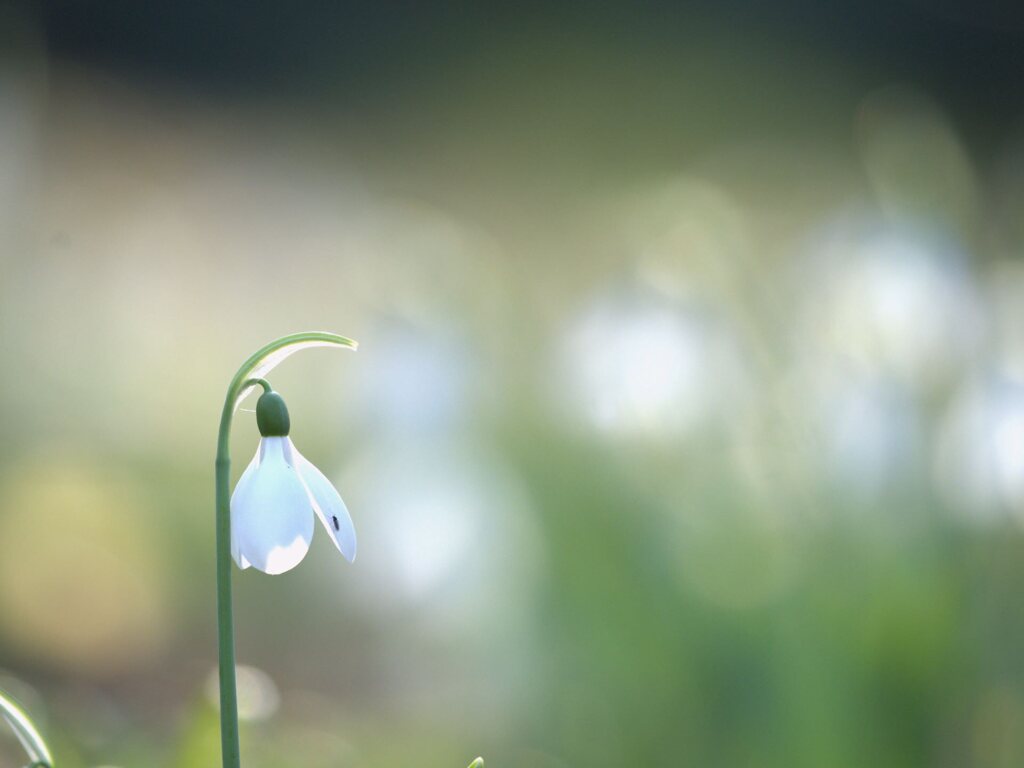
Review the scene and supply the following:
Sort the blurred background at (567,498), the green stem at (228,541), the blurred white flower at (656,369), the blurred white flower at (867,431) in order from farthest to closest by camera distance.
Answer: the blurred white flower at (656,369), the blurred white flower at (867,431), the blurred background at (567,498), the green stem at (228,541)

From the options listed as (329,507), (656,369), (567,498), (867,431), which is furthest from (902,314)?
(329,507)

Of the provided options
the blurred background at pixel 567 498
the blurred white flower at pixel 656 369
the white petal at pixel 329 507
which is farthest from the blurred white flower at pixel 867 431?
the white petal at pixel 329 507

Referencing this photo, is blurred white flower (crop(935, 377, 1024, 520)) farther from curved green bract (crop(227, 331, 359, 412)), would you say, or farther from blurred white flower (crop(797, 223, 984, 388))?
curved green bract (crop(227, 331, 359, 412))

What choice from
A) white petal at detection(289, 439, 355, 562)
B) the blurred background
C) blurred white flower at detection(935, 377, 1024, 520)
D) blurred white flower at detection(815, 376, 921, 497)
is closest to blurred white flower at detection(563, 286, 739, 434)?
the blurred background

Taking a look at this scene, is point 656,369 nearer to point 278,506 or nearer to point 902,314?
point 902,314

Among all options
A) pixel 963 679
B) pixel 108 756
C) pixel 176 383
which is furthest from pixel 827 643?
pixel 176 383

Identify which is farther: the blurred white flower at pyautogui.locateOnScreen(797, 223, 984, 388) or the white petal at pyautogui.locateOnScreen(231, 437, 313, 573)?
the blurred white flower at pyautogui.locateOnScreen(797, 223, 984, 388)

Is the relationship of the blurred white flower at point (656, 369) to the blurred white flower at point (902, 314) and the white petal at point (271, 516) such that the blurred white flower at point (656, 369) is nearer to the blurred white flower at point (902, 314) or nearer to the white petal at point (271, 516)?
the blurred white flower at point (902, 314)

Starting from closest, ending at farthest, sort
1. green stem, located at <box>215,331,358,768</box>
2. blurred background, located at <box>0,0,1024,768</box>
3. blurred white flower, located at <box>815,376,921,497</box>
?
green stem, located at <box>215,331,358,768</box>, blurred background, located at <box>0,0,1024,768</box>, blurred white flower, located at <box>815,376,921,497</box>
